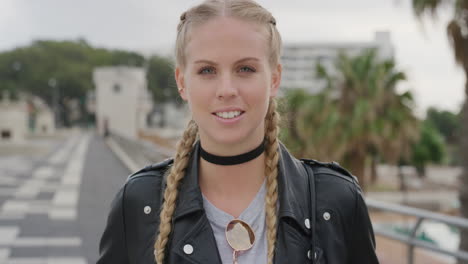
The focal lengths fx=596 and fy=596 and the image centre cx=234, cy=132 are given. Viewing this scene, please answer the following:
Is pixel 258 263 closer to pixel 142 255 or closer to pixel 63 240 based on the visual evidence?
pixel 142 255

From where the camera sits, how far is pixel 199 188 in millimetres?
1786

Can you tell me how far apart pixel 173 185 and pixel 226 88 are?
334mm

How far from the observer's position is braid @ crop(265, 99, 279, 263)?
1676 millimetres

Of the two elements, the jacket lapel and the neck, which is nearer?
the jacket lapel

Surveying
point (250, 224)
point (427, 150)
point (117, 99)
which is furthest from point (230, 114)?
point (117, 99)

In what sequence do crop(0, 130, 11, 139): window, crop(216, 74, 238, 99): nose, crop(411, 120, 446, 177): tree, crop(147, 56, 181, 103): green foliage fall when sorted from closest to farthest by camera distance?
crop(216, 74, 238, 99): nose, crop(0, 130, 11, 139): window, crop(411, 120, 446, 177): tree, crop(147, 56, 181, 103): green foliage

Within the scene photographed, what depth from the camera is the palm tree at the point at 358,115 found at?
739 inches

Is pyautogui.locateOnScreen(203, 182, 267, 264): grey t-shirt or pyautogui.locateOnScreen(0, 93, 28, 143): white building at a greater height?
pyautogui.locateOnScreen(203, 182, 267, 264): grey t-shirt

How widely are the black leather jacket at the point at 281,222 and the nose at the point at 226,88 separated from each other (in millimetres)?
265

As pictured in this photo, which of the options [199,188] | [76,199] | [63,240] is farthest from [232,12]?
[76,199]

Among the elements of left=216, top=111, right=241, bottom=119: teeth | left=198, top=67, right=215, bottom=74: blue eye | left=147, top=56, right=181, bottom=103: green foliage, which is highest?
left=198, top=67, right=215, bottom=74: blue eye

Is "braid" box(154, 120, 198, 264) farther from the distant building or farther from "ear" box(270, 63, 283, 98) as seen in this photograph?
the distant building

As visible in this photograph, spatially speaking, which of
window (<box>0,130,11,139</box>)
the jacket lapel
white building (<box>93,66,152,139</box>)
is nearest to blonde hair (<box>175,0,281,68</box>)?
the jacket lapel

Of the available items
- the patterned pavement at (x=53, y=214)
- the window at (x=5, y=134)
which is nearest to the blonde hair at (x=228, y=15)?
the patterned pavement at (x=53, y=214)
